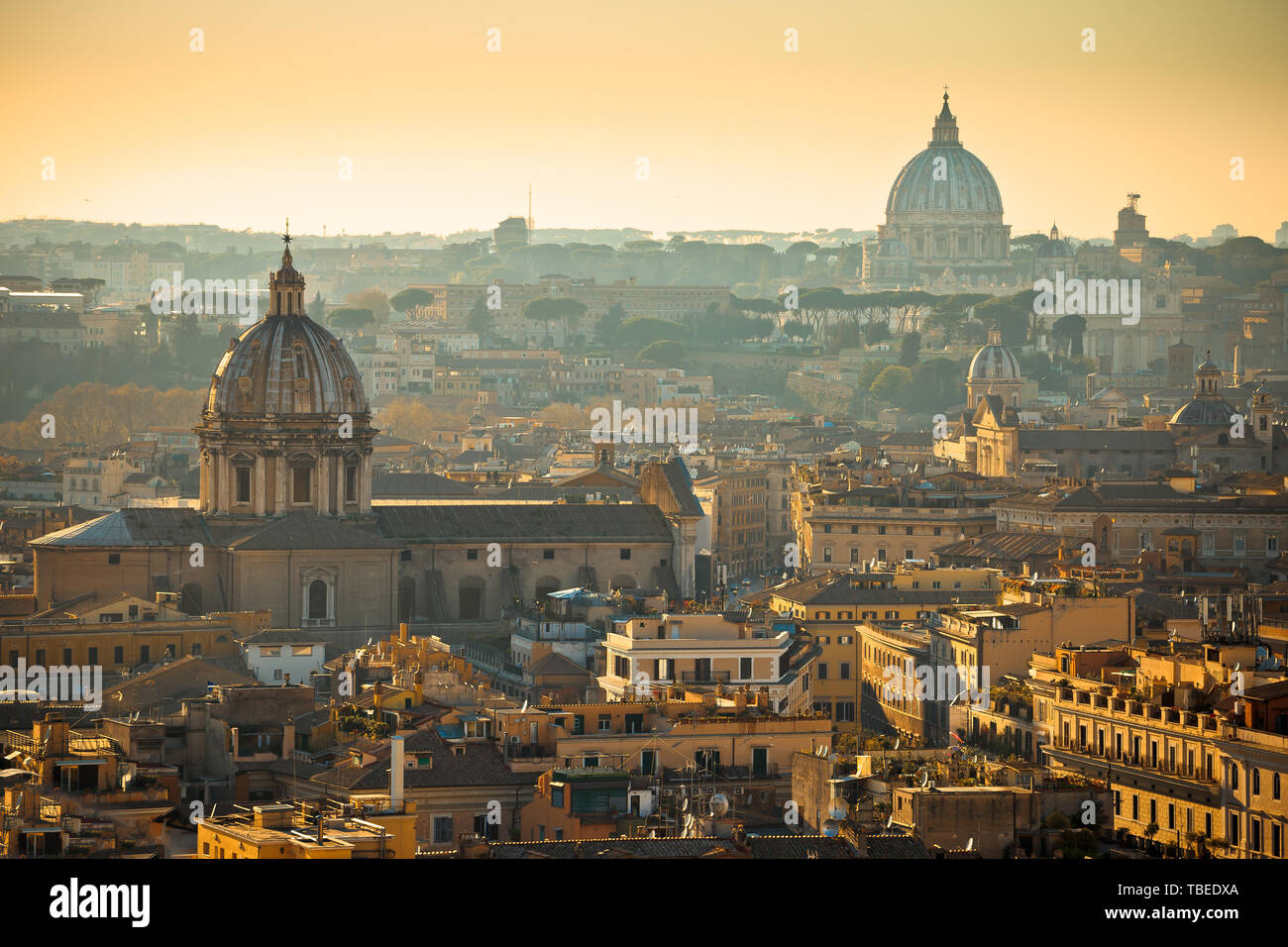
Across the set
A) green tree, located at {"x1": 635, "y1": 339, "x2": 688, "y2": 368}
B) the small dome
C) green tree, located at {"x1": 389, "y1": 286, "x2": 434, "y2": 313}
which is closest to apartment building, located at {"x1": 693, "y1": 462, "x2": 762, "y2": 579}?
green tree, located at {"x1": 635, "y1": 339, "x2": 688, "y2": 368}

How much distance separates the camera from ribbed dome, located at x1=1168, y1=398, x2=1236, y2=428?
67312 millimetres

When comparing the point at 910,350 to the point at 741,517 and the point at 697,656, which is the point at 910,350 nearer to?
the point at 741,517

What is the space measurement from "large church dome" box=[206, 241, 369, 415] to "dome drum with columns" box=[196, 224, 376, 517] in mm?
13

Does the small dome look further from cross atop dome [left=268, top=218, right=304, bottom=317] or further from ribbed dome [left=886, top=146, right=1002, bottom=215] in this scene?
cross atop dome [left=268, top=218, right=304, bottom=317]

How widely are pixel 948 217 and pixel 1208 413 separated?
299 ft

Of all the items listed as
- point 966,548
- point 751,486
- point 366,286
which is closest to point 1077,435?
point 751,486

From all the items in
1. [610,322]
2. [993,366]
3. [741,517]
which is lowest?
[741,517]

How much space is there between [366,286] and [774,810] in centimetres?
14569

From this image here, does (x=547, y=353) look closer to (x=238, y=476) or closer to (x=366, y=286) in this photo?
(x=366, y=286)

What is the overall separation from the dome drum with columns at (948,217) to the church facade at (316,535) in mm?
116047

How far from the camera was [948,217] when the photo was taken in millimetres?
157875

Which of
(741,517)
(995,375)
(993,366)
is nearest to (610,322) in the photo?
(993,366)

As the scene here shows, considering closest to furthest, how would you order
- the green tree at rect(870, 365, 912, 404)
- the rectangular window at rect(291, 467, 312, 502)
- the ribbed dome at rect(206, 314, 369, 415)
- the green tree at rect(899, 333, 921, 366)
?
the rectangular window at rect(291, 467, 312, 502)
the ribbed dome at rect(206, 314, 369, 415)
the green tree at rect(870, 365, 912, 404)
the green tree at rect(899, 333, 921, 366)

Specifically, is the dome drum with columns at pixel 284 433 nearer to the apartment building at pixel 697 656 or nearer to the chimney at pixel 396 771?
the apartment building at pixel 697 656
